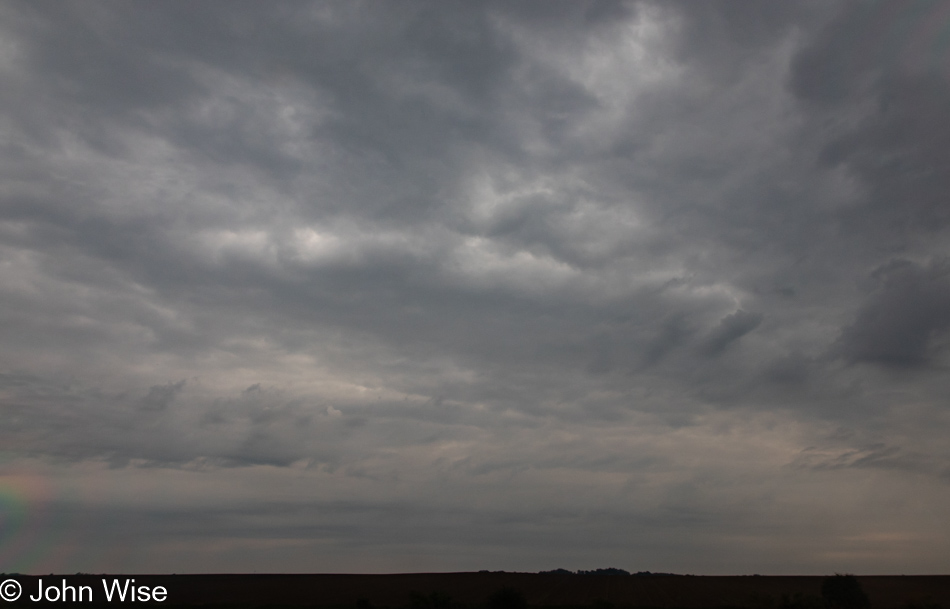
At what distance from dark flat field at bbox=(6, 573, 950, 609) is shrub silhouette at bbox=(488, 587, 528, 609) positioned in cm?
300

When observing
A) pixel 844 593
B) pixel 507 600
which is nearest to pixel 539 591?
pixel 507 600

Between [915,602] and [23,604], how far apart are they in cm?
15019

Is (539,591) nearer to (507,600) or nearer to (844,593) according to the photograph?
(507,600)

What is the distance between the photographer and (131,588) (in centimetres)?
13725

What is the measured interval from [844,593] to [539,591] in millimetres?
62120

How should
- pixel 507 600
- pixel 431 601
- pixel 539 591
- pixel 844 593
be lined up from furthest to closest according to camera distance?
pixel 539 591
pixel 431 601
pixel 507 600
pixel 844 593

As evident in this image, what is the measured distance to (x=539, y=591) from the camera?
142 metres

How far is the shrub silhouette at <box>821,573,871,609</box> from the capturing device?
103 m
